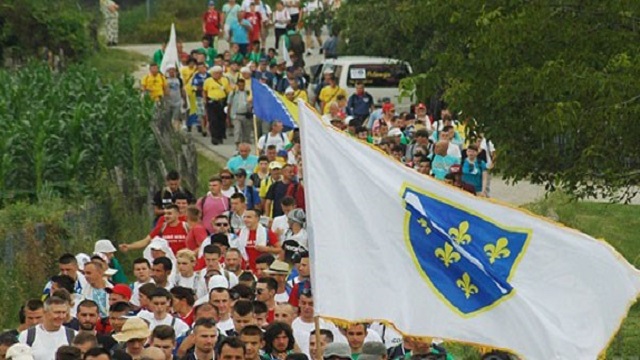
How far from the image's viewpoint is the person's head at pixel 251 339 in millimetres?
14172

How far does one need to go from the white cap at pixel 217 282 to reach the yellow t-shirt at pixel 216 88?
16.6 meters

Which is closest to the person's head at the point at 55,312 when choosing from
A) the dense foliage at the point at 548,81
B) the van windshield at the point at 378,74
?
the dense foliage at the point at 548,81

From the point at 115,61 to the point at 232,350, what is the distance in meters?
32.6

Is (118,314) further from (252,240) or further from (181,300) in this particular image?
(252,240)

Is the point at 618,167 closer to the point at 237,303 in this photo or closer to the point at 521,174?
the point at 521,174

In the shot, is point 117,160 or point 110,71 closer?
point 117,160

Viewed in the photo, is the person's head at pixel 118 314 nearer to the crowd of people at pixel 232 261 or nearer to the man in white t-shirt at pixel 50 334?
the crowd of people at pixel 232 261

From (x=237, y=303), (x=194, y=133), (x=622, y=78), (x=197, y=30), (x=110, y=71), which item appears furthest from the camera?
(x=197, y=30)

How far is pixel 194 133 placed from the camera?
3666 centimetres

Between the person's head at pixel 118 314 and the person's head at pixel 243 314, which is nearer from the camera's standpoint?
the person's head at pixel 243 314

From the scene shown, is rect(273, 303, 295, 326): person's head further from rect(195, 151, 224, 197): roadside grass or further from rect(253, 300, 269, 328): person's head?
rect(195, 151, 224, 197): roadside grass

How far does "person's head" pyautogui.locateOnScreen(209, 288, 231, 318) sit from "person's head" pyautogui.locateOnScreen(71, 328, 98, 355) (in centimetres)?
145

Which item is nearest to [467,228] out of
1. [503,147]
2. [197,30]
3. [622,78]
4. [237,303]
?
[237,303]

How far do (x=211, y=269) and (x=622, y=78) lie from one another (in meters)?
3.99
